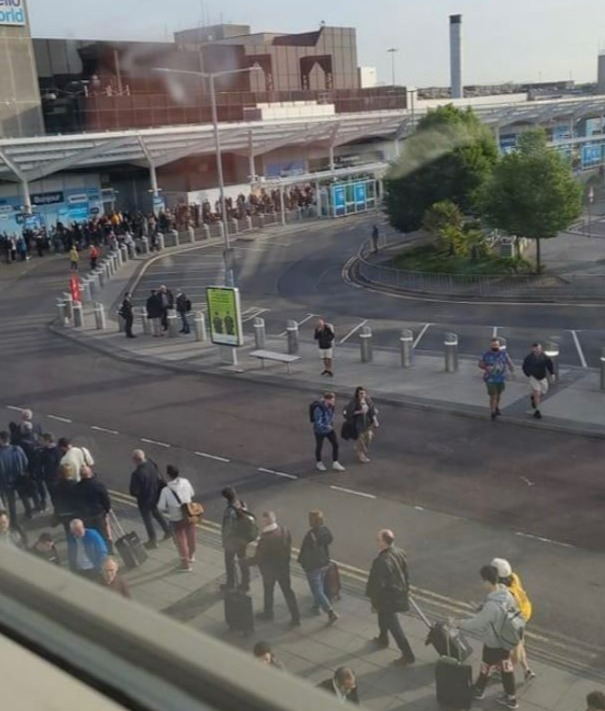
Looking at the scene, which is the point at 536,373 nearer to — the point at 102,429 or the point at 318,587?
the point at 102,429

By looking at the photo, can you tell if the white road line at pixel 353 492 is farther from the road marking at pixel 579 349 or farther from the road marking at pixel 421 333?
the road marking at pixel 421 333

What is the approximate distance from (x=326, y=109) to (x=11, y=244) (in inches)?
911

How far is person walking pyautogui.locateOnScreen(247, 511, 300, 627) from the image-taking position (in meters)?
5.60

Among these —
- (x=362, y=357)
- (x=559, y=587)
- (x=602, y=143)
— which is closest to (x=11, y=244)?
(x=362, y=357)

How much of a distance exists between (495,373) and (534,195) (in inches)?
489

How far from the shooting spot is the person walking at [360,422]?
9.75 meters

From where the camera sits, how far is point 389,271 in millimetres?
23297

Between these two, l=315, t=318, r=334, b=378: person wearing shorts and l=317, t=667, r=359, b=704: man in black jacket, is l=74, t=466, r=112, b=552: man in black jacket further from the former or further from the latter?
l=315, t=318, r=334, b=378: person wearing shorts

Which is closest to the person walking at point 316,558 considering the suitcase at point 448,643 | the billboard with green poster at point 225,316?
the suitcase at point 448,643

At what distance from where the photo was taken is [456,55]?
57.9m

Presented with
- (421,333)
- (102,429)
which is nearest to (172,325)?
(421,333)

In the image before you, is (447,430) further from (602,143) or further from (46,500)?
(602,143)

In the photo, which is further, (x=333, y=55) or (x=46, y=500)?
(x=333, y=55)

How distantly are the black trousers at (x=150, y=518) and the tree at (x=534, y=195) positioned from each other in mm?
17029
